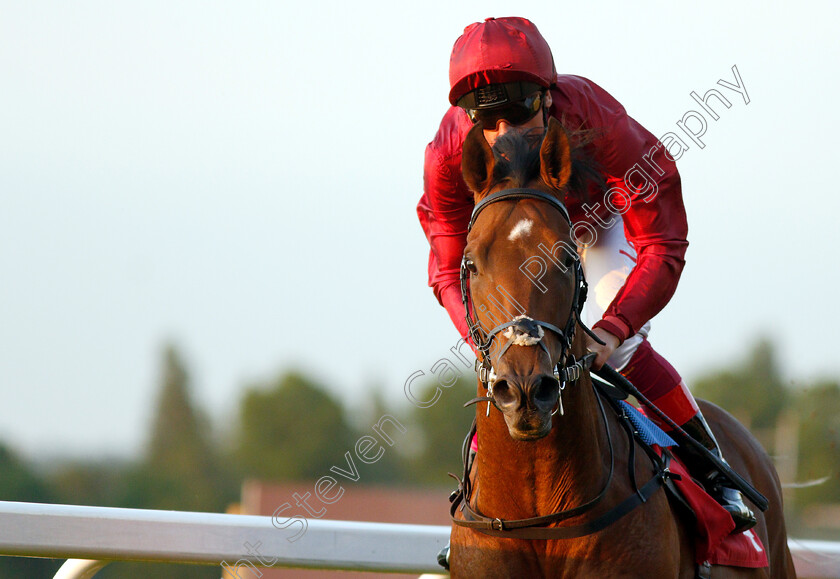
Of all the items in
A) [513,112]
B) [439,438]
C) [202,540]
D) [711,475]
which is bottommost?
[439,438]

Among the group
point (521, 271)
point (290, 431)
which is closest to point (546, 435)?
point (521, 271)

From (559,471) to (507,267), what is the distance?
0.63m

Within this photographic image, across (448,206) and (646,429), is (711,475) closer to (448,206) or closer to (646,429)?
(646,429)

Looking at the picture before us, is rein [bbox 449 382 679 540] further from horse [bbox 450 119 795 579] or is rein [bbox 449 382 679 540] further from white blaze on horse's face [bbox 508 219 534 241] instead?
white blaze on horse's face [bbox 508 219 534 241]

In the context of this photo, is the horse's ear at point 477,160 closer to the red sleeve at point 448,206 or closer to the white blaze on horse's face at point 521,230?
the white blaze on horse's face at point 521,230

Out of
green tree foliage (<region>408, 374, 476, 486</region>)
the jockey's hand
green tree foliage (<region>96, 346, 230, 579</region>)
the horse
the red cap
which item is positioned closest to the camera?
Answer: the horse

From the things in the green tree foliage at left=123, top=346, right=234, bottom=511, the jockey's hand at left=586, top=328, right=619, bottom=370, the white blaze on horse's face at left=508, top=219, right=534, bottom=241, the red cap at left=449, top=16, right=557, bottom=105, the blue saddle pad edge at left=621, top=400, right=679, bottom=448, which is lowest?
the green tree foliage at left=123, top=346, right=234, bottom=511

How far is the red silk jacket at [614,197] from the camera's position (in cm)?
304

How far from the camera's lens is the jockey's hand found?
8.92 feet

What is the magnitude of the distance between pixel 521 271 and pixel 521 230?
13 centimetres

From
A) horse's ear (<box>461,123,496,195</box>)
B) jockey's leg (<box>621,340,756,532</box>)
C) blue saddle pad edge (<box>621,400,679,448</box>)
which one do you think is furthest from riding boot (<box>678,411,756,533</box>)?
horse's ear (<box>461,123,496,195</box>)

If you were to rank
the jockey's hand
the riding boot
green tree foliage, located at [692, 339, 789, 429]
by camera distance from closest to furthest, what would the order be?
the jockey's hand, the riding boot, green tree foliage, located at [692, 339, 789, 429]

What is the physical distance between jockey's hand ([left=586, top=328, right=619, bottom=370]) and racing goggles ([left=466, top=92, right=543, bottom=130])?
746 millimetres

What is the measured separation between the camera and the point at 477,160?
8.90ft
